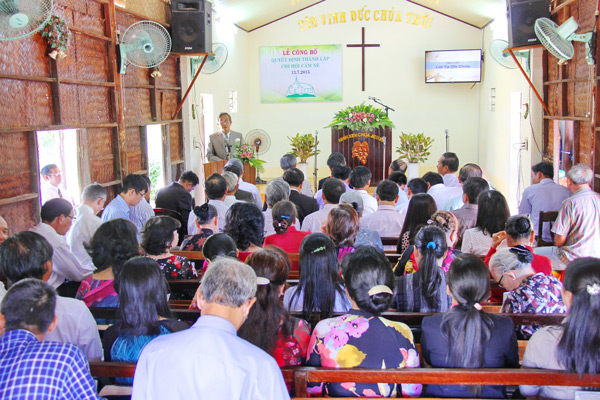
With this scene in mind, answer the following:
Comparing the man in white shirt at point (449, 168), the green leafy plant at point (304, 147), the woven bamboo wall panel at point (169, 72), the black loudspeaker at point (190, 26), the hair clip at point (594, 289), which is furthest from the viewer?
the green leafy plant at point (304, 147)

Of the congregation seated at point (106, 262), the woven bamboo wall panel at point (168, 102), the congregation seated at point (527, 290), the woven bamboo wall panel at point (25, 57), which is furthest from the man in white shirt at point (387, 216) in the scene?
the woven bamboo wall panel at point (168, 102)

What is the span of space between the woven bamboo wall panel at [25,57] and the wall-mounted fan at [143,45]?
1447mm

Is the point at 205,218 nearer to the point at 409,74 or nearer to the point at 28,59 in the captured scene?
the point at 28,59

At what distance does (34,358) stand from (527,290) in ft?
6.77

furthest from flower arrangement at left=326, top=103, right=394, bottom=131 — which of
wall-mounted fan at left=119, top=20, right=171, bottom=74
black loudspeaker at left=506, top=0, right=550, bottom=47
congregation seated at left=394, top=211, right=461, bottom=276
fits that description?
congregation seated at left=394, top=211, right=461, bottom=276

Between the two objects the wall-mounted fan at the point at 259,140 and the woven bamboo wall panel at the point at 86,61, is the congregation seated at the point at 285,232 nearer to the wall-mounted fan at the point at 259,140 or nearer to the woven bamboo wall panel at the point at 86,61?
the woven bamboo wall panel at the point at 86,61

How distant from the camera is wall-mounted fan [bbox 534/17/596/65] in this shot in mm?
6305

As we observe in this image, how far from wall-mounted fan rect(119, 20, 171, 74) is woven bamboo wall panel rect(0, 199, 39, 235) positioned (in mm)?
2248

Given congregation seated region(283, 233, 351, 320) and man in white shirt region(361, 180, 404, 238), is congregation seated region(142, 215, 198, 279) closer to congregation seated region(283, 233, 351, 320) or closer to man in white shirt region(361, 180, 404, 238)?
congregation seated region(283, 233, 351, 320)

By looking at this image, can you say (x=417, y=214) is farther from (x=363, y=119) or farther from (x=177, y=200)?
(x=363, y=119)

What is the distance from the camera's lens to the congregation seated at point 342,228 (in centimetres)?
362

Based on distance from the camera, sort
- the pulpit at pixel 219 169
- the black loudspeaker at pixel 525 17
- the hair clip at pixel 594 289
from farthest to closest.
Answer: the pulpit at pixel 219 169 < the black loudspeaker at pixel 525 17 < the hair clip at pixel 594 289

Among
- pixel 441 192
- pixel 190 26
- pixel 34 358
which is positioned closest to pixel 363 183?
pixel 441 192

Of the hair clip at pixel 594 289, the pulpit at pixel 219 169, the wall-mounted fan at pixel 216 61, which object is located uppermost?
the wall-mounted fan at pixel 216 61
